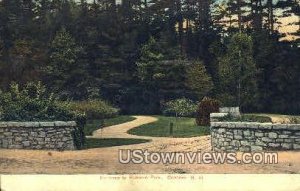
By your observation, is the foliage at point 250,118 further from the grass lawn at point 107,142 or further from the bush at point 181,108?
the grass lawn at point 107,142

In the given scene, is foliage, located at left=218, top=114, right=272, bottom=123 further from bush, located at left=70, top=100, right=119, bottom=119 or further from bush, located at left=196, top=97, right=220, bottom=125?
bush, located at left=70, top=100, right=119, bottom=119

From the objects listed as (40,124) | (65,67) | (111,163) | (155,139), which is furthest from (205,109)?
(40,124)

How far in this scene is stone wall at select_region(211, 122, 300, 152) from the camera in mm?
14445

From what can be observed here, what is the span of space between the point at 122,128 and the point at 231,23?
4.13 meters

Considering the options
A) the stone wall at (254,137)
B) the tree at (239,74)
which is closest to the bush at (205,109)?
the tree at (239,74)

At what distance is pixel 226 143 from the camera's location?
14.9 metres

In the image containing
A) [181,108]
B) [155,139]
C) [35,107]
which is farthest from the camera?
[35,107]

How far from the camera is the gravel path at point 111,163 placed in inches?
530

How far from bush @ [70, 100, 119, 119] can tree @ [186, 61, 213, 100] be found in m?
2.12

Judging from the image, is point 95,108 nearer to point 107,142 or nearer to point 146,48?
point 107,142

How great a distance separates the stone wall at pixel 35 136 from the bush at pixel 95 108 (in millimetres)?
499

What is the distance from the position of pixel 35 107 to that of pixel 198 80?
4.52 metres

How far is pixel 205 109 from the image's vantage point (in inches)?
615

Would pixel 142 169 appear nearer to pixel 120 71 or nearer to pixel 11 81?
pixel 120 71
